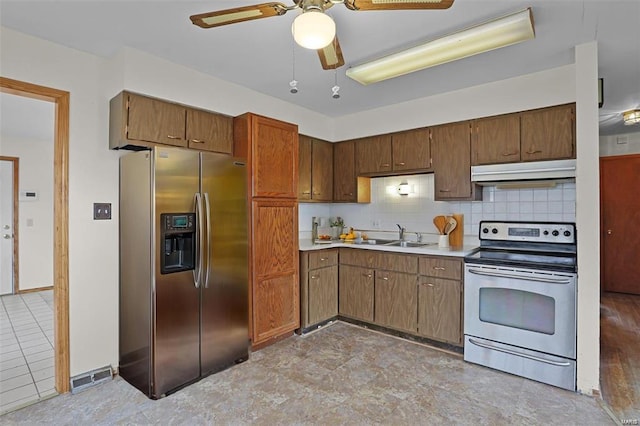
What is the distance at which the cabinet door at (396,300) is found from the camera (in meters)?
3.37

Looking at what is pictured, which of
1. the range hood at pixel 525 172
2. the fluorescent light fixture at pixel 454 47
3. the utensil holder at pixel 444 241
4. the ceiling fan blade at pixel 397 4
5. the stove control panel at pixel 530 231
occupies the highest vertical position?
the fluorescent light fixture at pixel 454 47

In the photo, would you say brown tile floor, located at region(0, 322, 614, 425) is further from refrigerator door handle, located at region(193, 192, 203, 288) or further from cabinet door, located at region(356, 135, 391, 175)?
cabinet door, located at region(356, 135, 391, 175)

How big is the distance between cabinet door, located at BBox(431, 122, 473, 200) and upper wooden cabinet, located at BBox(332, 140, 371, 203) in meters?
1.03

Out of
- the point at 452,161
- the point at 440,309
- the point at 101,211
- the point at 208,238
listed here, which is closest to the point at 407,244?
the point at 440,309

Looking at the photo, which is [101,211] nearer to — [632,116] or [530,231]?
[530,231]

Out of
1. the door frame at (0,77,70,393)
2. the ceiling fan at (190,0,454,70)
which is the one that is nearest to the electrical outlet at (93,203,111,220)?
the door frame at (0,77,70,393)

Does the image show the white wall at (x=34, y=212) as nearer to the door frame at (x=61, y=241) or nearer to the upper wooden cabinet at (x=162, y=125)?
the door frame at (x=61, y=241)

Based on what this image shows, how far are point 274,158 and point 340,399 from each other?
2215 millimetres

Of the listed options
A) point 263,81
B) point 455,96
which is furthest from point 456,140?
point 263,81

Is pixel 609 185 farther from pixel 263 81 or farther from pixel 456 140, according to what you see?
pixel 263 81

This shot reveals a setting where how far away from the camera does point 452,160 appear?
350 cm

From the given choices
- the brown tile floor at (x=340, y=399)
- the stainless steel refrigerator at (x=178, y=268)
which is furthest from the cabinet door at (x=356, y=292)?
the stainless steel refrigerator at (x=178, y=268)

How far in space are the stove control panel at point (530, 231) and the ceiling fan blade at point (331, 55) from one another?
223cm

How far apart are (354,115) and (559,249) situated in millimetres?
2683
